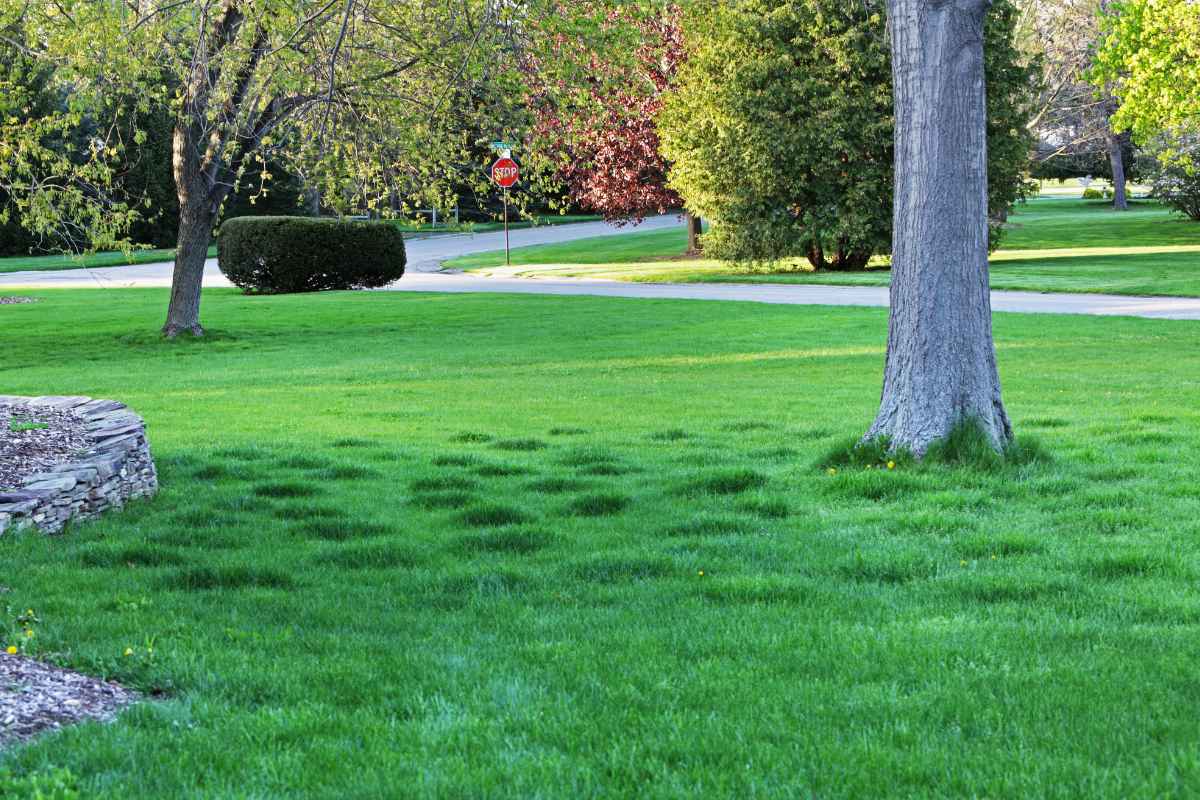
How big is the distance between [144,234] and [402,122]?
39677 millimetres

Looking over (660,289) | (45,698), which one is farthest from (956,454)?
(660,289)

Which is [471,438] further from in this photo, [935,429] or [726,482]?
[935,429]

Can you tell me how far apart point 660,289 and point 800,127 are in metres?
5.02

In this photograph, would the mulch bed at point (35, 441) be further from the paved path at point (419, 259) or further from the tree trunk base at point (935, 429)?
the paved path at point (419, 259)

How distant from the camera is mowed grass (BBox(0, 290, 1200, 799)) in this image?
3.53 metres

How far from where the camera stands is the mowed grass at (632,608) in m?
3.53

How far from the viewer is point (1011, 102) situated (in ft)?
98.5

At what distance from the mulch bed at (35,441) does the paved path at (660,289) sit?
23.8 ft

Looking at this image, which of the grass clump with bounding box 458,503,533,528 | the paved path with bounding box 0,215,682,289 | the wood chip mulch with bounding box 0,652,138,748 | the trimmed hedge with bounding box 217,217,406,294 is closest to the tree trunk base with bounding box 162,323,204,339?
the paved path with bounding box 0,215,682,289

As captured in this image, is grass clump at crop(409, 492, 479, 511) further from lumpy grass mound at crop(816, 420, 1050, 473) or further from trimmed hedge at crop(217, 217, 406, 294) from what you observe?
trimmed hedge at crop(217, 217, 406, 294)

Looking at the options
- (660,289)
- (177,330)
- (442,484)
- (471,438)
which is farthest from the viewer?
(660,289)

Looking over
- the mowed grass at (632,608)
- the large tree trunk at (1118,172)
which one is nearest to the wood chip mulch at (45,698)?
the mowed grass at (632,608)

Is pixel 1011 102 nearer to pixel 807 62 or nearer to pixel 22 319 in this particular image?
pixel 807 62

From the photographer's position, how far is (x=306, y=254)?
29547 mm
